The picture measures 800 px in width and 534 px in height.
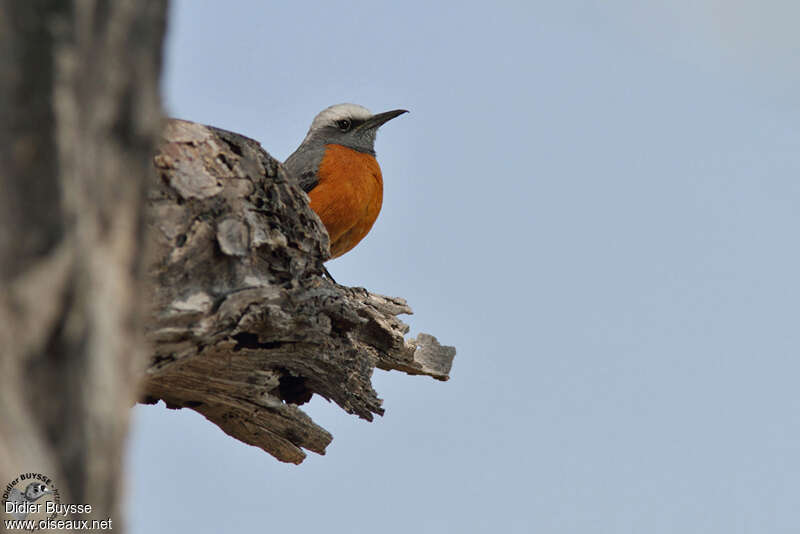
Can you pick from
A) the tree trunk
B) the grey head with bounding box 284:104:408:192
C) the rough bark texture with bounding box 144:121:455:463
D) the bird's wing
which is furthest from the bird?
the grey head with bounding box 284:104:408:192

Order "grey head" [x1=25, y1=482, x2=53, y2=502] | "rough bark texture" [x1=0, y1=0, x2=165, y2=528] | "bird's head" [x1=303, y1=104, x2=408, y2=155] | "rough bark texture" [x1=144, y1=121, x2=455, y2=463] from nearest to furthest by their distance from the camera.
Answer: "rough bark texture" [x1=0, y1=0, x2=165, y2=528], "grey head" [x1=25, y1=482, x2=53, y2=502], "rough bark texture" [x1=144, y1=121, x2=455, y2=463], "bird's head" [x1=303, y1=104, x2=408, y2=155]

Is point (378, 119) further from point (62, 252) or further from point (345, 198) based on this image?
point (62, 252)

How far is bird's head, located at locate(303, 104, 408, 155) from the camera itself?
9.98 metres

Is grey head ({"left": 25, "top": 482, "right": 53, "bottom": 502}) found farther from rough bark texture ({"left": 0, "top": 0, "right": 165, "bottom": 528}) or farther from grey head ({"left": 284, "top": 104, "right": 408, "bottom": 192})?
grey head ({"left": 284, "top": 104, "right": 408, "bottom": 192})

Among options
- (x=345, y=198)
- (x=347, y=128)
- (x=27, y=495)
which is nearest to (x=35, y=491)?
(x=27, y=495)

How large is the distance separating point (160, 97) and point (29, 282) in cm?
Result: 44

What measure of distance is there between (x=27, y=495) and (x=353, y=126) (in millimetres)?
8077

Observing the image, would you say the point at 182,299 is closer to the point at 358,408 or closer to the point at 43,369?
the point at 358,408

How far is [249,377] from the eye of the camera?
5246 mm

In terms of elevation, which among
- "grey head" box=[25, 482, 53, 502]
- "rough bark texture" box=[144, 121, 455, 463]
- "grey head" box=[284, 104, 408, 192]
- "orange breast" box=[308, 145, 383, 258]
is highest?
"grey head" box=[284, 104, 408, 192]

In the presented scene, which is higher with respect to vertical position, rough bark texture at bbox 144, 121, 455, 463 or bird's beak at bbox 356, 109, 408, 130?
bird's beak at bbox 356, 109, 408, 130

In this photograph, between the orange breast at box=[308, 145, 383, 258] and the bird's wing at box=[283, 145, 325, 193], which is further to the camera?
the bird's wing at box=[283, 145, 325, 193]

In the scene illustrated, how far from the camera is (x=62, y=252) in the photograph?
1673mm

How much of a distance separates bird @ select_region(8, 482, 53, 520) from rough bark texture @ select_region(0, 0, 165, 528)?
0.20 meters
